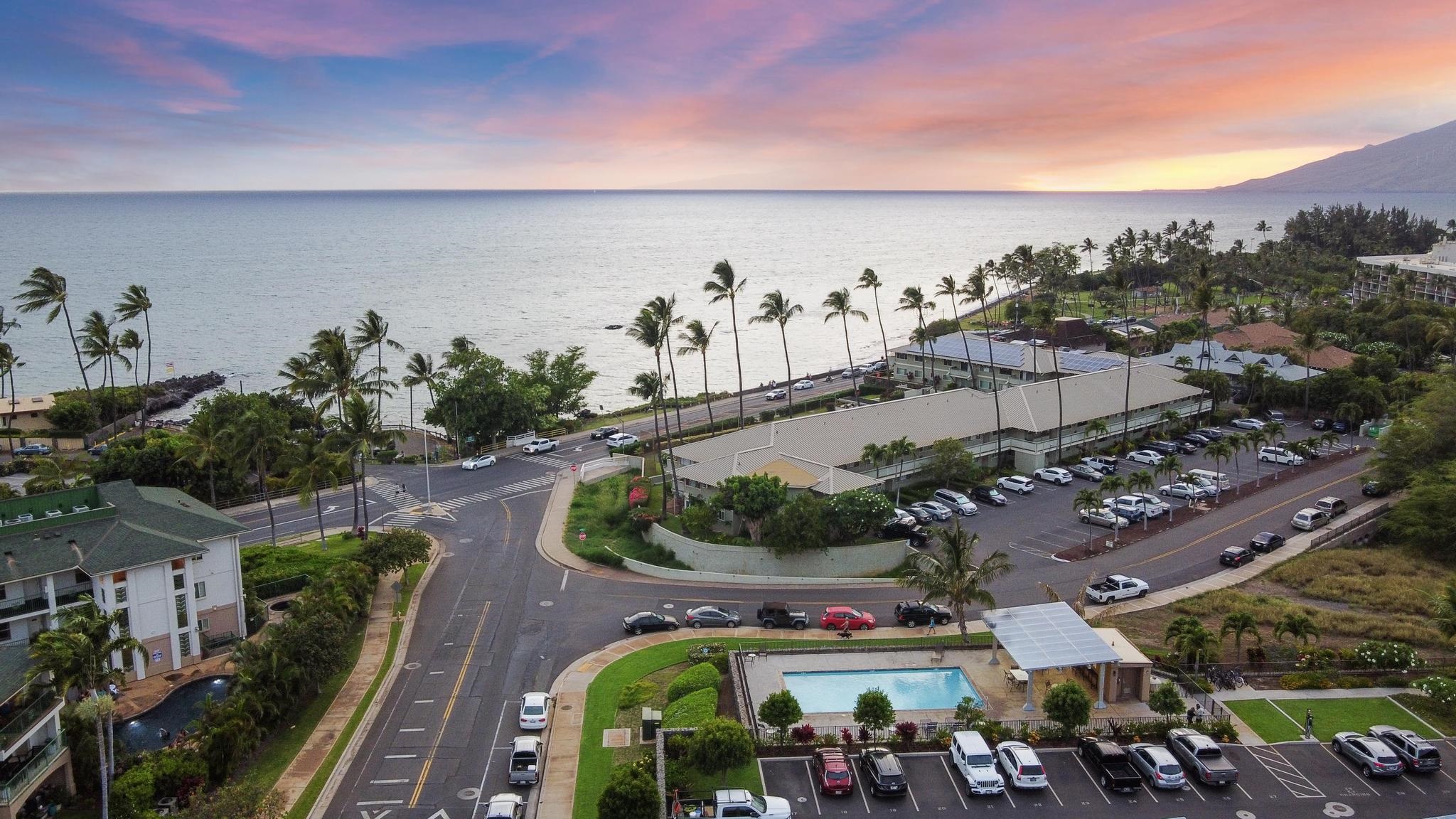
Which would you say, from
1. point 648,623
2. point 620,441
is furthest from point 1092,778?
point 620,441

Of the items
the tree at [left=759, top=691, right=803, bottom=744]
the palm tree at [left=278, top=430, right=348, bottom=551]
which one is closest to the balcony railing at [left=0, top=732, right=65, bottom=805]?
the tree at [left=759, top=691, right=803, bottom=744]

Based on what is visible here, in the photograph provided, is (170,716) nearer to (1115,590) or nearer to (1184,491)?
(1115,590)

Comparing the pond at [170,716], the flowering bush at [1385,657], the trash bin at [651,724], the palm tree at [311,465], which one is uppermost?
the palm tree at [311,465]

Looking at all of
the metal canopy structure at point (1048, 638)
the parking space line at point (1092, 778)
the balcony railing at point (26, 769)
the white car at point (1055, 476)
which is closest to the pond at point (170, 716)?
the balcony railing at point (26, 769)

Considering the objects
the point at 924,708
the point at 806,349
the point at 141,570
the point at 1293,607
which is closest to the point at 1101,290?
the point at 806,349

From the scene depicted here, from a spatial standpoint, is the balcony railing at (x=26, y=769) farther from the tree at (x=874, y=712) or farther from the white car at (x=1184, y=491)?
the white car at (x=1184, y=491)

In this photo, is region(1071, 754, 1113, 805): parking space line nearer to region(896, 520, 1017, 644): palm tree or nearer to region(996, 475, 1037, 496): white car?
region(896, 520, 1017, 644): palm tree

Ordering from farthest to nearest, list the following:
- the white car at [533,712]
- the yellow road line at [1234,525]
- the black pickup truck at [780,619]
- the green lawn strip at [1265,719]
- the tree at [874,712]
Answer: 1. the yellow road line at [1234,525]
2. the black pickup truck at [780,619]
3. the white car at [533,712]
4. the green lawn strip at [1265,719]
5. the tree at [874,712]
